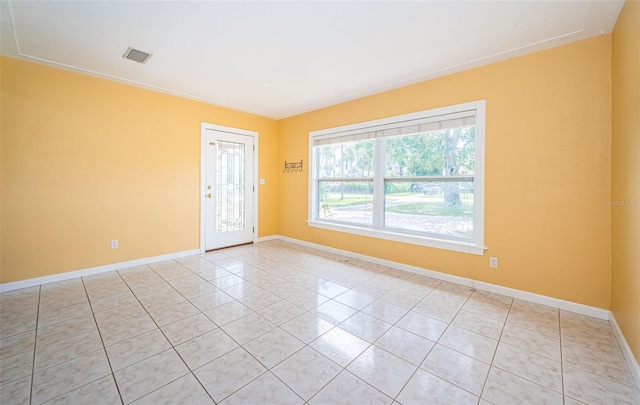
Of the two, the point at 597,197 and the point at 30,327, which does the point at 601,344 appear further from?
the point at 30,327

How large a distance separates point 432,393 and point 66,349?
260 centimetres

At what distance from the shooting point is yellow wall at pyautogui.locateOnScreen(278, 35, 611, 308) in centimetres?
240

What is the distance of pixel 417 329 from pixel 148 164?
4.22 meters

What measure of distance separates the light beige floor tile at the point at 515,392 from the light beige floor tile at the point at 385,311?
2.78 feet

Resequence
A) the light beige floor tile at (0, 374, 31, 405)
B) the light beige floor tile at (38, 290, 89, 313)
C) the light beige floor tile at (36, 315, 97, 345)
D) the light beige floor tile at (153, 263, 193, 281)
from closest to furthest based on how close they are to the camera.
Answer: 1. the light beige floor tile at (0, 374, 31, 405)
2. the light beige floor tile at (36, 315, 97, 345)
3. the light beige floor tile at (38, 290, 89, 313)
4. the light beige floor tile at (153, 263, 193, 281)

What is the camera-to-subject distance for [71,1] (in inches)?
81.7

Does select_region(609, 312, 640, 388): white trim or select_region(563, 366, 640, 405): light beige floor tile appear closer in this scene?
select_region(563, 366, 640, 405): light beige floor tile

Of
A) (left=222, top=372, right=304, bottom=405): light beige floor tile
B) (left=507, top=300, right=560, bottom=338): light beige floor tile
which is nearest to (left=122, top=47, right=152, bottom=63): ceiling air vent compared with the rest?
(left=222, top=372, right=304, bottom=405): light beige floor tile

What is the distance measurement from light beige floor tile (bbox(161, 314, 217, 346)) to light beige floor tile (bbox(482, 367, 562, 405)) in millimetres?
2074

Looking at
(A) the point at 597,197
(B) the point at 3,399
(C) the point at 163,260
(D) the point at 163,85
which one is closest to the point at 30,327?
(B) the point at 3,399

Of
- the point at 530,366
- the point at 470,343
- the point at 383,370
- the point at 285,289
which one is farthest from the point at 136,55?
the point at 530,366

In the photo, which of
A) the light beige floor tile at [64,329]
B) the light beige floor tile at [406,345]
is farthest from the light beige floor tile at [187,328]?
the light beige floor tile at [406,345]

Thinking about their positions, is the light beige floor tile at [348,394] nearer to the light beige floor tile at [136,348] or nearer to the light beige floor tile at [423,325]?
the light beige floor tile at [423,325]

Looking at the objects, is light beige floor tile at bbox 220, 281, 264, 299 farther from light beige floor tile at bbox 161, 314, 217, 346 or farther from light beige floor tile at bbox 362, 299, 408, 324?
light beige floor tile at bbox 362, 299, 408, 324
